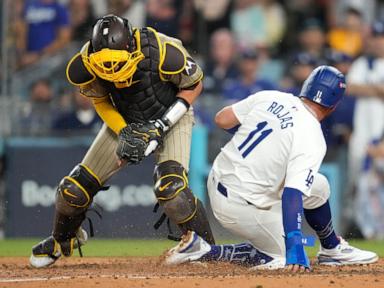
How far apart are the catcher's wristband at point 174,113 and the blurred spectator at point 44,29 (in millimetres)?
5865

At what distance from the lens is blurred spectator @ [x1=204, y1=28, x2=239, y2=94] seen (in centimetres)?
1336

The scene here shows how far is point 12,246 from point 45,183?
53.7 inches

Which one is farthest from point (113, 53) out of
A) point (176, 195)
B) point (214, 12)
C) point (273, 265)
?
point (214, 12)

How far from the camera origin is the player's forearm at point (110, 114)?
8117 mm

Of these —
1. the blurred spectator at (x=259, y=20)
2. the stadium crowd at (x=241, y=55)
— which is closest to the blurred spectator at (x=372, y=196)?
the stadium crowd at (x=241, y=55)

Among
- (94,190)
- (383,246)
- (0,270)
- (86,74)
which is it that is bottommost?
(383,246)

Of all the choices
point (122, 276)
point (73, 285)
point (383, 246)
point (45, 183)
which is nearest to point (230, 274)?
point (122, 276)

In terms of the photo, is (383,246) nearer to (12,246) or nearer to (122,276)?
(12,246)

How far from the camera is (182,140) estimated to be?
818 centimetres

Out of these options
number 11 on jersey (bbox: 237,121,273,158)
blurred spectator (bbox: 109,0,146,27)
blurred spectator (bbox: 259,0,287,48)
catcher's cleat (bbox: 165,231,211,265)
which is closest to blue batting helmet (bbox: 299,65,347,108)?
number 11 on jersey (bbox: 237,121,273,158)

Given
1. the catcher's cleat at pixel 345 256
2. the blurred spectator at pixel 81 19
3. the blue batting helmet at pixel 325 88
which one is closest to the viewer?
the blue batting helmet at pixel 325 88

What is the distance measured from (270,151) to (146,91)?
1.28 meters

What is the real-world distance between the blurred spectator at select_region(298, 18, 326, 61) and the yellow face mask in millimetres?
6198

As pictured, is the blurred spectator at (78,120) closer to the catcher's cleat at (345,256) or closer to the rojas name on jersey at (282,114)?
the catcher's cleat at (345,256)
